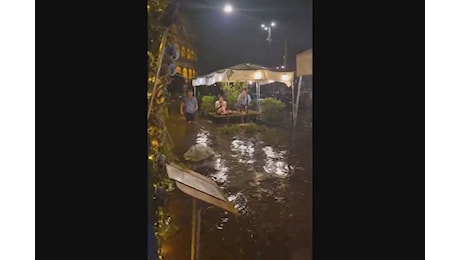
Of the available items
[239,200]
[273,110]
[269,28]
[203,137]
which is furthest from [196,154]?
[269,28]

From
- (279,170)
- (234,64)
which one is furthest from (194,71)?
(279,170)

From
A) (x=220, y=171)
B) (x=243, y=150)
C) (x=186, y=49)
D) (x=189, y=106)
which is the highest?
(x=186, y=49)

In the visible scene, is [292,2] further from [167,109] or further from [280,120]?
[167,109]

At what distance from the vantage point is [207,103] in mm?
1882

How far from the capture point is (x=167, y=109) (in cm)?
186

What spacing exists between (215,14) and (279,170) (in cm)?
84

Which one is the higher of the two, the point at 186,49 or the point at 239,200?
the point at 186,49

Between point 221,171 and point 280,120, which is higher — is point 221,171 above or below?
below

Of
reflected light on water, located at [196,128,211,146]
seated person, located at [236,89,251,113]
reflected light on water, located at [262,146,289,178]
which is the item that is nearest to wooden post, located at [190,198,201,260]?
reflected light on water, located at [196,128,211,146]

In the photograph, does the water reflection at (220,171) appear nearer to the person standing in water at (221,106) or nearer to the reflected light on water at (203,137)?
the reflected light on water at (203,137)

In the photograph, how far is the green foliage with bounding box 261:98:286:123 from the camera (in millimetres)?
1861

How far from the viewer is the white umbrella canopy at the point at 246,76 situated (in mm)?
1846

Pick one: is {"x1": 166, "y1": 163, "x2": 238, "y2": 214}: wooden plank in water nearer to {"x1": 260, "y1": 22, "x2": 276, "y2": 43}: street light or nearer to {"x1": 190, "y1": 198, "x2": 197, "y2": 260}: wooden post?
{"x1": 190, "y1": 198, "x2": 197, "y2": 260}: wooden post

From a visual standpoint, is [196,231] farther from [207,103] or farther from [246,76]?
[246,76]
